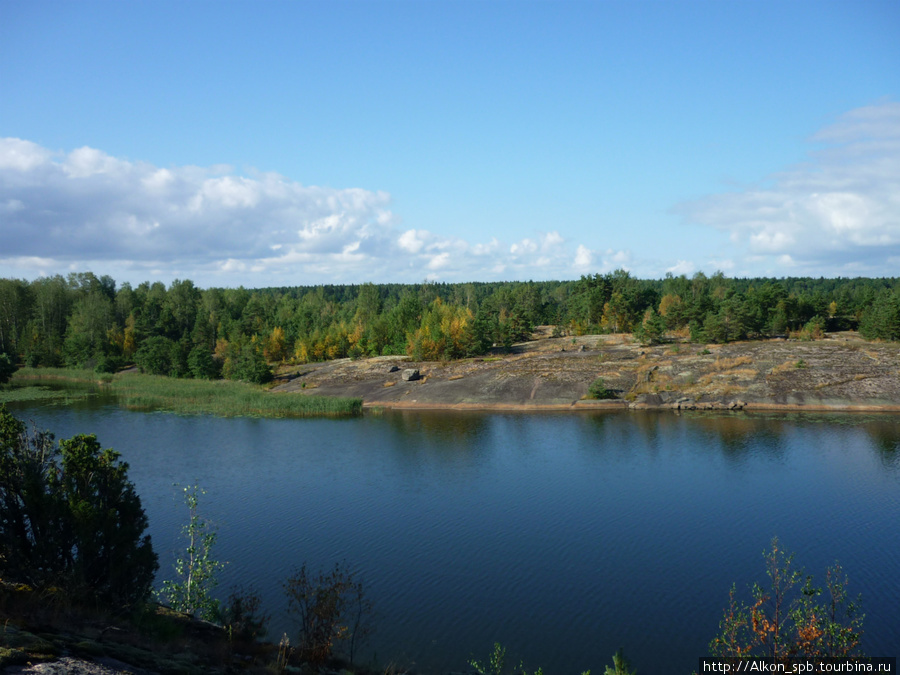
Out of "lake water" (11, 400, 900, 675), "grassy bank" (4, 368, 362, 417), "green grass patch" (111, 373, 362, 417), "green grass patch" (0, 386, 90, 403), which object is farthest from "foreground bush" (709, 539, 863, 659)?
"green grass patch" (0, 386, 90, 403)

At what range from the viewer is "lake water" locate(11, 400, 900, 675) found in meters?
21.9

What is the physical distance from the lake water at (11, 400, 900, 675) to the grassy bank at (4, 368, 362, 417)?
1173 centimetres

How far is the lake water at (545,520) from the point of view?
2186 centimetres

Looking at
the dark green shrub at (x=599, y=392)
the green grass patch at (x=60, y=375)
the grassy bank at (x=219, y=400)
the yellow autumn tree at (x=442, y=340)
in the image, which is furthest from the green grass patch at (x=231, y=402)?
the dark green shrub at (x=599, y=392)

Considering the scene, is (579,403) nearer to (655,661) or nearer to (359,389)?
(359,389)

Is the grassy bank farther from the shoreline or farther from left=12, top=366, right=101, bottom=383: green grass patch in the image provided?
left=12, top=366, right=101, bottom=383: green grass patch

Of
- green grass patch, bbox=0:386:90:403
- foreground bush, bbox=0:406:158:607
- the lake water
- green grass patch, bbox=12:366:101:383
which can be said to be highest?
foreground bush, bbox=0:406:158:607

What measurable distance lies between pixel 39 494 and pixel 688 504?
107 ft

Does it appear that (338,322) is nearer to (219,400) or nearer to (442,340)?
(442,340)

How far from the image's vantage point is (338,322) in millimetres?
122438

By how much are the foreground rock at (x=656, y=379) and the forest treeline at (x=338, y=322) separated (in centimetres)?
567

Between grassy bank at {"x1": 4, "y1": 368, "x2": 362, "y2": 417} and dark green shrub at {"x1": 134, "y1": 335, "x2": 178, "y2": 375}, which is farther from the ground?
dark green shrub at {"x1": 134, "y1": 335, "x2": 178, "y2": 375}

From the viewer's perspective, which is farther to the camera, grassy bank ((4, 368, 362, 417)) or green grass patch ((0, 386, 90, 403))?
green grass patch ((0, 386, 90, 403))

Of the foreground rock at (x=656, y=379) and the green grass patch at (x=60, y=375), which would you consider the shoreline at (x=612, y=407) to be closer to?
the foreground rock at (x=656, y=379)
